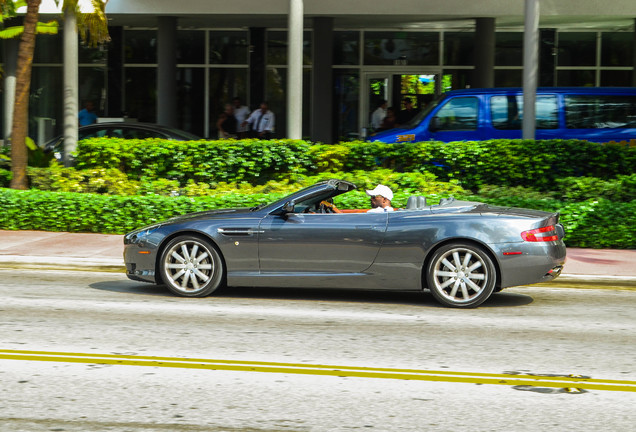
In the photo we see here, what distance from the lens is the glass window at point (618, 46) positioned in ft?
86.5

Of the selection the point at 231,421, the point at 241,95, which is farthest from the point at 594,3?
the point at 231,421

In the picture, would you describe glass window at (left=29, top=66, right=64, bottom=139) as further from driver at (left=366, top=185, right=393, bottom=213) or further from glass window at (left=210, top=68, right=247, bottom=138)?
driver at (left=366, top=185, right=393, bottom=213)

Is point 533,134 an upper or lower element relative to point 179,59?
lower

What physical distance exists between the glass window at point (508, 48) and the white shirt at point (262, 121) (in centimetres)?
857

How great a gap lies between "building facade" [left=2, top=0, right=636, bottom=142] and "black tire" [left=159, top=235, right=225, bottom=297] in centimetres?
1475

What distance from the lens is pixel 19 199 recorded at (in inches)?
570

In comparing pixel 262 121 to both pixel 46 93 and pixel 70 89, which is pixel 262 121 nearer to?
pixel 70 89

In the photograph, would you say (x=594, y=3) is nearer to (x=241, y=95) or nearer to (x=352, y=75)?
(x=352, y=75)

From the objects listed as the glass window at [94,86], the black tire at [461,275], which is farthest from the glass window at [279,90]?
the black tire at [461,275]

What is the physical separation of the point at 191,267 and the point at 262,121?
1226cm

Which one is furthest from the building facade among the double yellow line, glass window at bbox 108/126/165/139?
the double yellow line

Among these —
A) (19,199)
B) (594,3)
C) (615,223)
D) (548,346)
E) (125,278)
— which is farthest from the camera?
(594,3)

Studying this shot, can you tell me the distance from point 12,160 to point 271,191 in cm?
475

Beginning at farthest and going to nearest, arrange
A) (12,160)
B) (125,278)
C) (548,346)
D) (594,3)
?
(594,3), (12,160), (125,278), (548,346)
